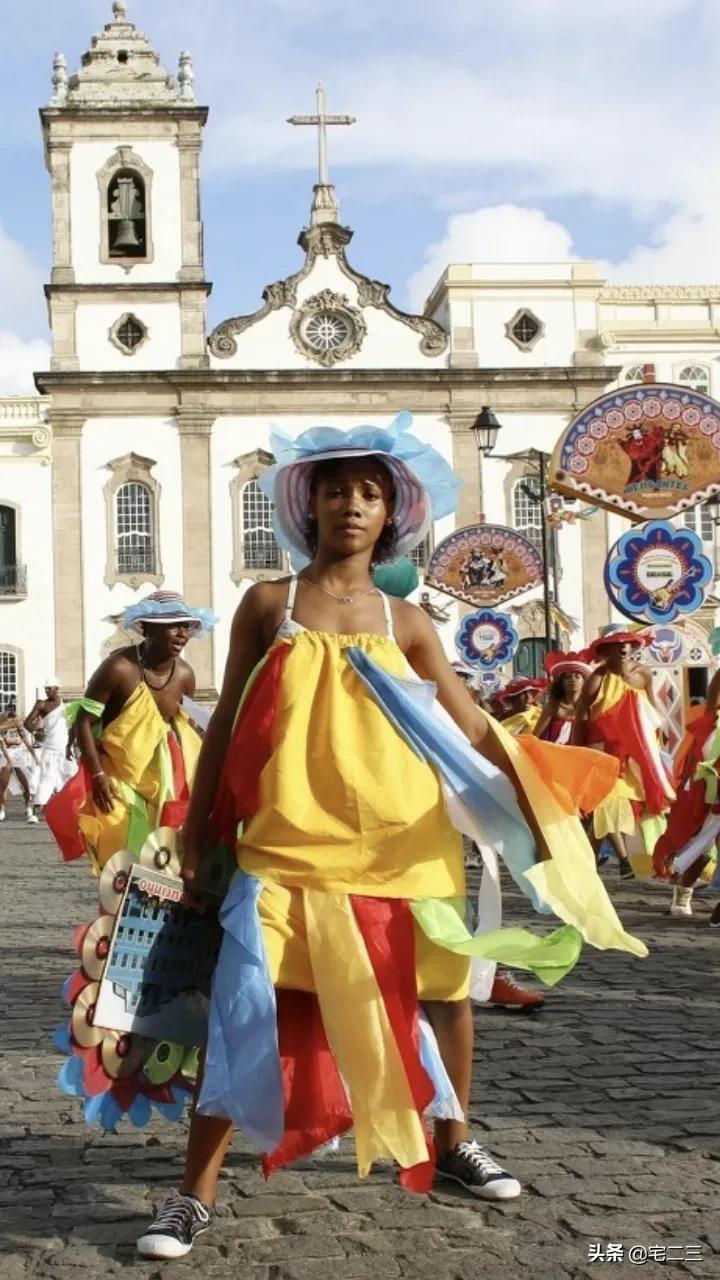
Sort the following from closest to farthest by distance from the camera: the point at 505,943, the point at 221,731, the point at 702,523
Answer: the point at 505,943, the point at 221,731, the point at 702,523

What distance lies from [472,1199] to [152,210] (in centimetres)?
4035

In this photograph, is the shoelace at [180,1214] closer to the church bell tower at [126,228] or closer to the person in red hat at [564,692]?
the person in red hat at [564,692]

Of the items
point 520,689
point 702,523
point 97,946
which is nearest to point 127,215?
point 702,523

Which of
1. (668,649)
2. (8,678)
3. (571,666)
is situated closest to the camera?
(571,666)

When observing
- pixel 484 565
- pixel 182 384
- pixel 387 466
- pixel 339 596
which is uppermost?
pixel 182 384

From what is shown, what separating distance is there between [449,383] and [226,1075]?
3971 centimetres

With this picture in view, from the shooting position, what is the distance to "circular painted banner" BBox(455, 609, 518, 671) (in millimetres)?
25656

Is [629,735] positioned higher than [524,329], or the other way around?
[524,329]

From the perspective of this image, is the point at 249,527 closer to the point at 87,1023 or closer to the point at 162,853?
the point at 162,853

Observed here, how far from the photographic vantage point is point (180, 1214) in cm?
382

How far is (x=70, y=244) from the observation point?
139 feet

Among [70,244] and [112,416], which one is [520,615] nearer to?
[112,416]

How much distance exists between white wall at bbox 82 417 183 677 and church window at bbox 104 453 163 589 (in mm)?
139

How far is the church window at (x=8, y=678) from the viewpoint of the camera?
137 ft
